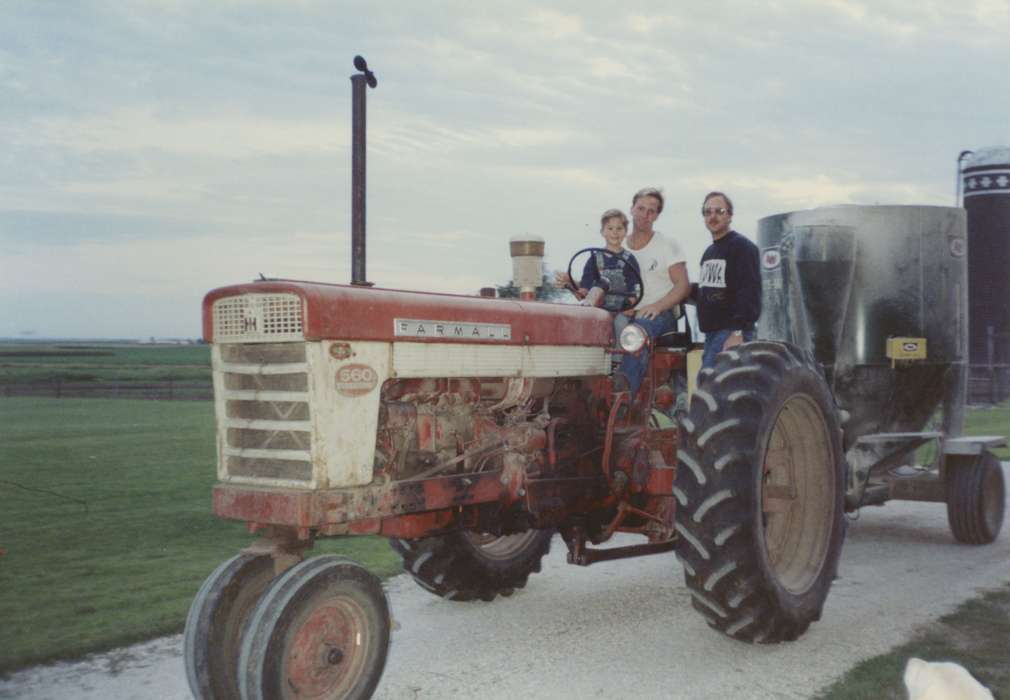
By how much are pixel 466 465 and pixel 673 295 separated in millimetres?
1668

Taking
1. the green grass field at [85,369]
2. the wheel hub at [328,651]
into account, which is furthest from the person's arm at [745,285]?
the green grass field at [85,369]

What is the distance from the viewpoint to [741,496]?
14.0 ft

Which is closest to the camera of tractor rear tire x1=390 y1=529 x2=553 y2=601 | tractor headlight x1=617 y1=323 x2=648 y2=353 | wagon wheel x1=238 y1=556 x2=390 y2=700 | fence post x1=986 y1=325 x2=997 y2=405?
wagon wheel x1=238 y1=556 x2=390 y2=700

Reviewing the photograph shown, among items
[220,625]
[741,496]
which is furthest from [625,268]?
[220,625]

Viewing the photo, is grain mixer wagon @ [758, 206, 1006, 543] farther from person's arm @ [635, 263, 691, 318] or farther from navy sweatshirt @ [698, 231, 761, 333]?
person's arm @ [635, 263, 691, 318]

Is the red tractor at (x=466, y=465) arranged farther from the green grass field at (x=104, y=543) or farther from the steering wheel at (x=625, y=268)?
the green grass field at (x=104, y=543)

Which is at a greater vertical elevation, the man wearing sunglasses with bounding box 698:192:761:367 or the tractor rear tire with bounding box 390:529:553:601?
the man wearing sunglasses with bounding box 698:192:761:367

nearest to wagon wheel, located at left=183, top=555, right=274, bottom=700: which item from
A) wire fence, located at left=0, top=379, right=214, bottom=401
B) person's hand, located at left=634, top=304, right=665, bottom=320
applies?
person's hand, located at left=634, top=304, right=665, bottom=320

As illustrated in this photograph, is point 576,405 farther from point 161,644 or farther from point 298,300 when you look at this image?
point 161,644

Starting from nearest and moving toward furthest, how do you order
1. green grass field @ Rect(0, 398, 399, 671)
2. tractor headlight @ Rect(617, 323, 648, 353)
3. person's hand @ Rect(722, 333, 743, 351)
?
green grass field @ Rect(0, 398, 399, 671) < tractor headlight @ Rect(617, 323, 648, 353) < person's hand @ Rect(722, 333, 743, 351)

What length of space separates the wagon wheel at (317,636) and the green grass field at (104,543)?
57.7 inches

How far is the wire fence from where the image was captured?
3194 cm

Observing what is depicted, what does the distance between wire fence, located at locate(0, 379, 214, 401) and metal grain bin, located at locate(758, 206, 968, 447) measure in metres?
26.3

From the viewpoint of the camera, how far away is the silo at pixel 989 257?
21562 mm
